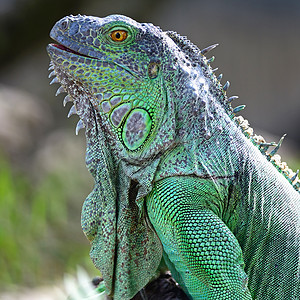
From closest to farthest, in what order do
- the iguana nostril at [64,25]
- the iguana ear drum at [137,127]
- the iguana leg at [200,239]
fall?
the iguana leg at [200,239], the iguana ear drum at [137,127], the iguana nostril at [64,25]

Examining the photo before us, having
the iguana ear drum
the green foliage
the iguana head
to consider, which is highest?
the green foliage

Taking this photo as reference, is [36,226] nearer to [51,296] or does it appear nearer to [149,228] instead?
[51,296]

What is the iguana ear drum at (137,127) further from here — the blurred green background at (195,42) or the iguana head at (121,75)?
the blurred green background at (195,42)

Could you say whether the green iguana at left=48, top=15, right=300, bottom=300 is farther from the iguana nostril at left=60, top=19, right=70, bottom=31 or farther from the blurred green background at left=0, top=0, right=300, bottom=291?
the blurred green background at left=0, top=0, right=300, bottom=291

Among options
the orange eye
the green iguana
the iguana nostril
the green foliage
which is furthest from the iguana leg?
the green foliage

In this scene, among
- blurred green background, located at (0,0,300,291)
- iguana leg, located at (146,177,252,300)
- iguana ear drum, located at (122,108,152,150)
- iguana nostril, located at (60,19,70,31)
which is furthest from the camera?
blurred green background, located at (0,0,300,291)

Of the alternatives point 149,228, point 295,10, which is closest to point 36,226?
point 149,228

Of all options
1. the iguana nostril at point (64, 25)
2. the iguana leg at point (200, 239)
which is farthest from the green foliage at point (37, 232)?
the iguana nostril at point (64, 25)
